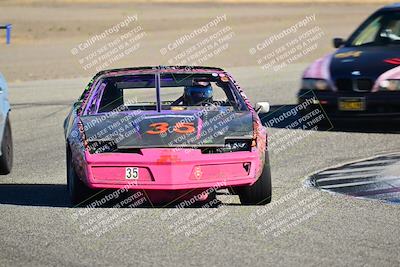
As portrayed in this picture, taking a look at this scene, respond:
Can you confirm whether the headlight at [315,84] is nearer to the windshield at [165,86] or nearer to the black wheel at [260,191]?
the windshield at [165,86]

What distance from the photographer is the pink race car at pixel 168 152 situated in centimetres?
783

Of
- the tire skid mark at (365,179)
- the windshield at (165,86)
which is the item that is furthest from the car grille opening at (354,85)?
the windshield at (165,86)

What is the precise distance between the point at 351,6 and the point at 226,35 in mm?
26376

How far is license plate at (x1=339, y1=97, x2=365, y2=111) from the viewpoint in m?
12.8

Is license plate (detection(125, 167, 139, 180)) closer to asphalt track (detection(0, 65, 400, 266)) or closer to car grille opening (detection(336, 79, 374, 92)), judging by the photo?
asphalt track (detection(0, 65, 400, 266))

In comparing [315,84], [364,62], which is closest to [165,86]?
[315,84]

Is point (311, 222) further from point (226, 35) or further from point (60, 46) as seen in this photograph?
point (226, 35)

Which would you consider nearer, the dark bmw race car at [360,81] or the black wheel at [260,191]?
the black wheel at [260,191]

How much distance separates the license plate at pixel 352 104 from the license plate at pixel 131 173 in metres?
5.60

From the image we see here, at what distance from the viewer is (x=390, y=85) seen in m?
12.6

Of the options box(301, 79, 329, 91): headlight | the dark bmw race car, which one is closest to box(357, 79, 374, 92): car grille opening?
the dark bmw race car

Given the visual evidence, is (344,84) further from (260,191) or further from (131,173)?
(131,173)

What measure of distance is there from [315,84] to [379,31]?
5.25 feet

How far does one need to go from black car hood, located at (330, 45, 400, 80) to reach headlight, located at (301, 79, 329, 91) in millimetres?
151
